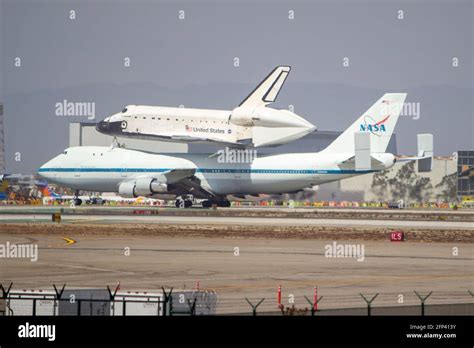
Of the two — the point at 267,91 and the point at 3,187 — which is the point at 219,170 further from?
the point at 3,187

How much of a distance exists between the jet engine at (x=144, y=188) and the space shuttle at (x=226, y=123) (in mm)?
8115

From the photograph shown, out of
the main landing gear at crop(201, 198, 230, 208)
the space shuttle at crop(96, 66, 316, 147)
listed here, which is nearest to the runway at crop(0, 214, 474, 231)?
the main landing gear at crop(201, 198, 230, 208)

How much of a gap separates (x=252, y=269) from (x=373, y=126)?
5531 centimetres

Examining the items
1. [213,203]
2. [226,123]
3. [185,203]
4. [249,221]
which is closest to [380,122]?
[226,123]

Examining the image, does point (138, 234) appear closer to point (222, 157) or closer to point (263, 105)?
point (222, 157)

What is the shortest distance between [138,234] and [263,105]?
4461 centimetres

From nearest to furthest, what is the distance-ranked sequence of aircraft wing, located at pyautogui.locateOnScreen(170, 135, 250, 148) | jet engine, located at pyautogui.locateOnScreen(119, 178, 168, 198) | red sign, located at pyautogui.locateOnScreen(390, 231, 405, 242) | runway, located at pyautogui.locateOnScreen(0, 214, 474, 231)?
red sign, located at pyautogui.locateOnScreen(390, 231, 405, 242) < runway, located at pyautogui.locateOnScreen(0, 214, 474, 231) < jet engine, located at pyautogui.locateOnScreen(119, 178, 168, 198) < aircraft wing, located at pyautogui.locateOnScreen(170, 135, 250, 148)

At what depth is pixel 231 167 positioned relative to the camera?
9256cm

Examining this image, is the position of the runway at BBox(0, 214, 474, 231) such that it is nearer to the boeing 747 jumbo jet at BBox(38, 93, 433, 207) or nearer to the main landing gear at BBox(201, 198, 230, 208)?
the boeing 747 jumbo jet at BBox(38, 93, 433, 207)

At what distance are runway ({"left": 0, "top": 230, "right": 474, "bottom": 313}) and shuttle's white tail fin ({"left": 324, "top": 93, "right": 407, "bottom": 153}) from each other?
38.4 metres

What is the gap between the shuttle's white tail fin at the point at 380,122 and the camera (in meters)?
90.3

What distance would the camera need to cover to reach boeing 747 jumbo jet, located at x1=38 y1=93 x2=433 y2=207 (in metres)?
88.2

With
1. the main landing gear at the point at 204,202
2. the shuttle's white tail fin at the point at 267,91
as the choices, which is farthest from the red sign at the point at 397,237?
the shuttle's white tail fin at the point at 267,91
